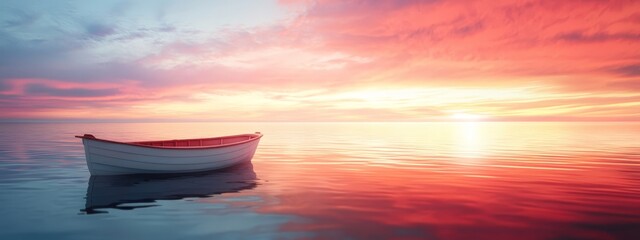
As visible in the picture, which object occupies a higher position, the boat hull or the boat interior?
the boat interior

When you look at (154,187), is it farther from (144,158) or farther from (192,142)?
(192,142)

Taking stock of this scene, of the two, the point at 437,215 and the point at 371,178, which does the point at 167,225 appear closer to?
the point at 437,215

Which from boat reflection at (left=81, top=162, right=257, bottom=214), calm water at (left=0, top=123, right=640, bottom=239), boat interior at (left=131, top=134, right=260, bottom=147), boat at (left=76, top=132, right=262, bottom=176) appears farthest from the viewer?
boat interior at (left=131, top=134, right=260, bottom=147)

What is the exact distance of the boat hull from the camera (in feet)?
61.6

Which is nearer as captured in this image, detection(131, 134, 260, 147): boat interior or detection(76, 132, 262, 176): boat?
detection(76, 132, 262, 176): boat

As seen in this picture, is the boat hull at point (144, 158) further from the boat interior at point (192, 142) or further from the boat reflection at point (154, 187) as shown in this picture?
the boat interior at point (192, 142)

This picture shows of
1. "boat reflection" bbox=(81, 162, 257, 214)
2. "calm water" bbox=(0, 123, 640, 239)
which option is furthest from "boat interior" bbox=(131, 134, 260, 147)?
"calm water" bbox=(0, 123, 640, 239)

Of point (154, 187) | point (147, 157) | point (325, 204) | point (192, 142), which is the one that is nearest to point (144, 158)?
point (147, 157)

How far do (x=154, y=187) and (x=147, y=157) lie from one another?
287 cm

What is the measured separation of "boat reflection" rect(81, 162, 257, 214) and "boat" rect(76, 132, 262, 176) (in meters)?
0.46

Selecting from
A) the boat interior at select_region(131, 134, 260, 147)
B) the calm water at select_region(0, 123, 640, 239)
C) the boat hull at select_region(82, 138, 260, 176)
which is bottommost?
the calm water at select_region(0, 123, 640, 239)

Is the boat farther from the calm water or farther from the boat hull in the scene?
the calm water

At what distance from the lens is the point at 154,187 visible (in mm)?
17672

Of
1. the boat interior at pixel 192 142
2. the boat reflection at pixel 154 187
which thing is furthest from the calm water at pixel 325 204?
the boat interior at pixel 192 142
